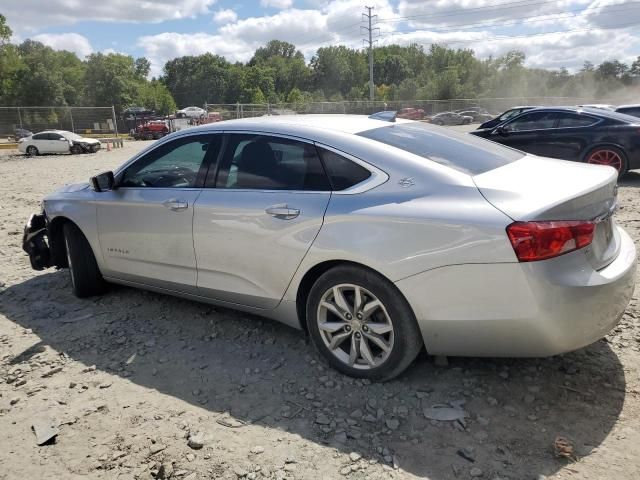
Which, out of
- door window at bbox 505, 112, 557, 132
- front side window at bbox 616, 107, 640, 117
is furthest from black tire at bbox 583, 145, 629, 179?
front side window at bbox 616, 107, 640, 117

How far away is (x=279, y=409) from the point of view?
3020mm

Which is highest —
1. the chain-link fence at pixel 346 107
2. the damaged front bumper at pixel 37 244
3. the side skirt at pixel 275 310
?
the chain-link fence at pixel 346 107

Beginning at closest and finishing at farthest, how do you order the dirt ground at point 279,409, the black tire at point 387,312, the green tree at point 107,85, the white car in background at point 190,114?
the dirt ground at point 279,409, the black tire at point 387,312, the white car in background at point 190,114, the green tree at point 107,85

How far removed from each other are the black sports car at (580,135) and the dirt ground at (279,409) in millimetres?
6359

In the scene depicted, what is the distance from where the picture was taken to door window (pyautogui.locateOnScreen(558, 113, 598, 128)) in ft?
31.4

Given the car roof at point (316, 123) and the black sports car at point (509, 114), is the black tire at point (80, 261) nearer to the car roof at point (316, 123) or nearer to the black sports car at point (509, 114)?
the car roof at point (316, 123)

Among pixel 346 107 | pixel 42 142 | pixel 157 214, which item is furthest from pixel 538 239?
pixel 346 107

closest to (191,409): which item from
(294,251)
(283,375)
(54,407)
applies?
(283,375)

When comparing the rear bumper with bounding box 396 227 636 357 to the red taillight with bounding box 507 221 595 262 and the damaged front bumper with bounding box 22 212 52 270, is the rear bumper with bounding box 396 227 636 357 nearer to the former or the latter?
the red taillight with bounding box 507 221 595 262

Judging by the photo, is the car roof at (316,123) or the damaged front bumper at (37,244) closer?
the car roof at (316,123)

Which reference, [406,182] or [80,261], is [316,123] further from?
[80,261]

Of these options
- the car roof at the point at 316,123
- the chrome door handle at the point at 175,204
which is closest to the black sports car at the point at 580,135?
the car roof at the point at 316,123

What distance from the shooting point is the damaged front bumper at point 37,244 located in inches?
200

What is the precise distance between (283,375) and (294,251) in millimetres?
807
